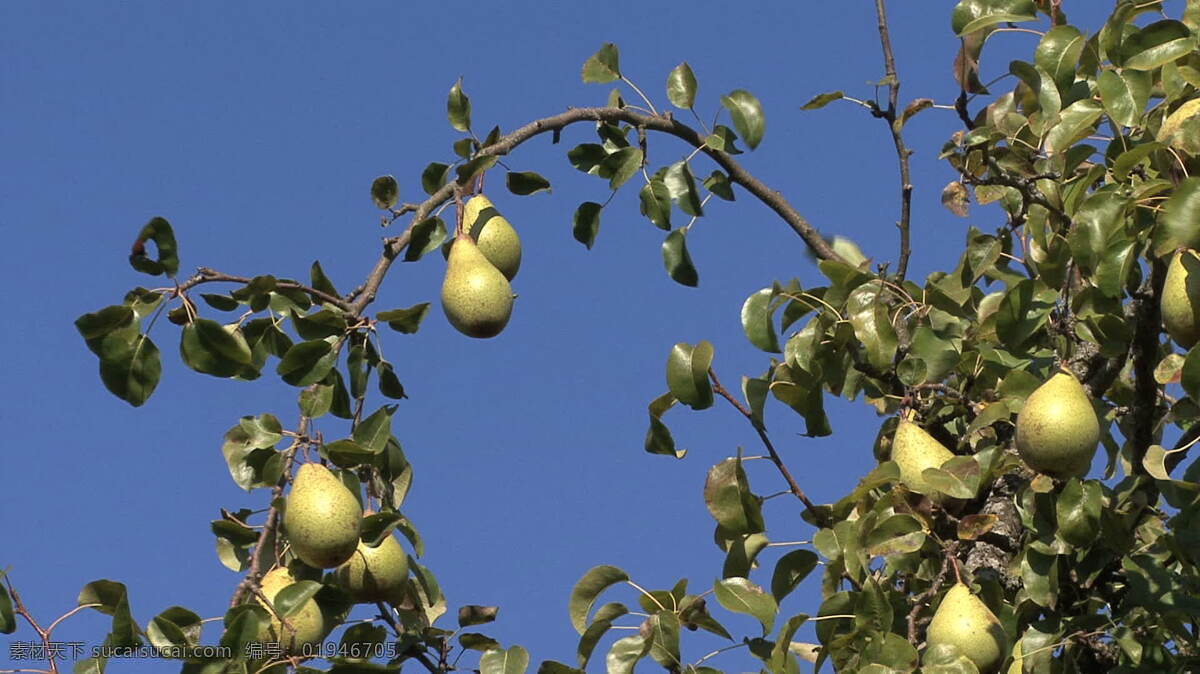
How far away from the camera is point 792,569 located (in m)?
2.58

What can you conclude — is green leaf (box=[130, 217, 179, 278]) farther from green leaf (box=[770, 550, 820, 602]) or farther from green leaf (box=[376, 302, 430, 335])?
green leaf (box=[770, 550, 820, 602])

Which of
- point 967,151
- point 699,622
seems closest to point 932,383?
point 967,151

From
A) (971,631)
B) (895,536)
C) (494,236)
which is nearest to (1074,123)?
(895,536)

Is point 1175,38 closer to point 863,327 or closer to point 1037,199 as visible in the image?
point 1037,199

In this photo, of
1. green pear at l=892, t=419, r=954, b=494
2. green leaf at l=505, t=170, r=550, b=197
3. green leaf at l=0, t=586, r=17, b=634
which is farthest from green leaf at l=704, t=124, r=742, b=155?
green leaf at l=0, t=586, r=17, b=634

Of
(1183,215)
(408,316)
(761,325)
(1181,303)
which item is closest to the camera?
(1183,215)

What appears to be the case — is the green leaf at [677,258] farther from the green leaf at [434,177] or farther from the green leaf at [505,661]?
the green leaf at [505,661]

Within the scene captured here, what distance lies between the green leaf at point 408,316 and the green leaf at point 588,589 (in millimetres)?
466

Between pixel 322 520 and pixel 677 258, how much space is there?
1.02 m

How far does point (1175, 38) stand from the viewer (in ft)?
7.85

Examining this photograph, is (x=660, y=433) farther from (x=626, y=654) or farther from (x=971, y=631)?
(x=971, y=631)

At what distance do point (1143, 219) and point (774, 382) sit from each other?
25.2 inches

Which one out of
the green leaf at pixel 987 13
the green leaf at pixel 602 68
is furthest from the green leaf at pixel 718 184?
the green leaf at pixel 987 13

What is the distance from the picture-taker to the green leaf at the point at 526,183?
2689mm
